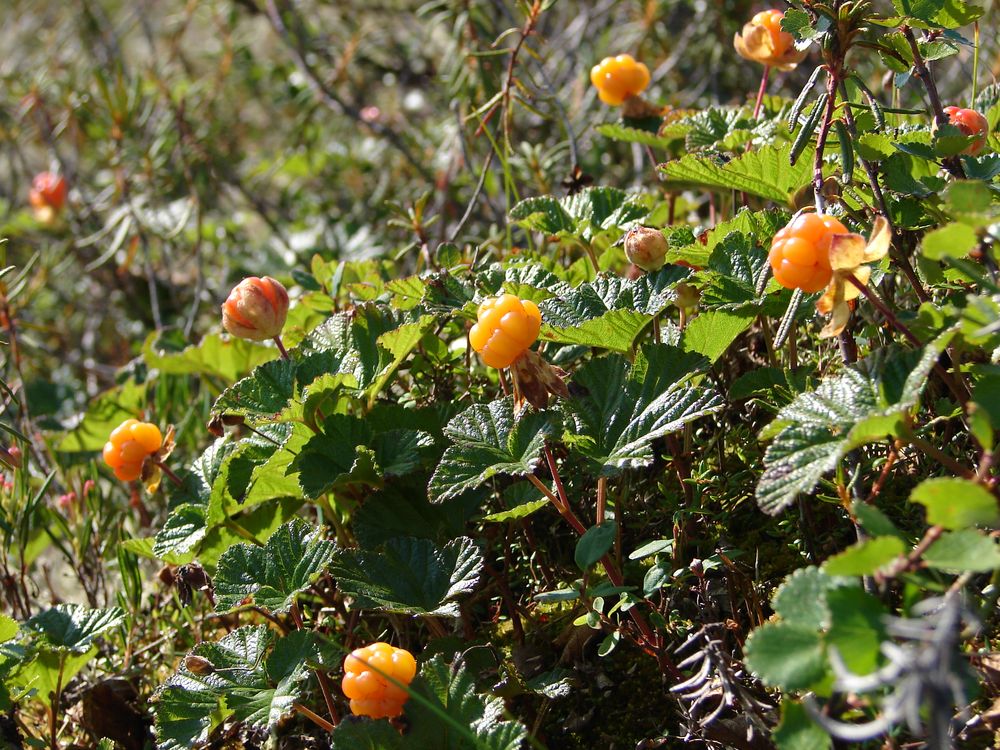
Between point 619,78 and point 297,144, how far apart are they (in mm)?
2060

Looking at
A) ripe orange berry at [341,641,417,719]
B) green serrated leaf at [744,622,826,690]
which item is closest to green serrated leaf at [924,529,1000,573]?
green serrated leaf at [744,622,826,690]

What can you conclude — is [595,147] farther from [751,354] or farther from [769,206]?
[751,354]

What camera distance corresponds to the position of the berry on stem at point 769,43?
162 centimetres

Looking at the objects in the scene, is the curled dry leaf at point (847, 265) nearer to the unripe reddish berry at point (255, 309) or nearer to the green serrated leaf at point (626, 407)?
the green serrated leaf at point (626, 407)

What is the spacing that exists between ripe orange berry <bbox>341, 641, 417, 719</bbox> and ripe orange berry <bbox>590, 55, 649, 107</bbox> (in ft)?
3.95

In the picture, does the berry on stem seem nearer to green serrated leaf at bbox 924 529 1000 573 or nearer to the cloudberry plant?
green serrated leaf at bbox 924 529 1000 573

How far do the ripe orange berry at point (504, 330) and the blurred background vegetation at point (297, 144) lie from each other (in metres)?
0.90

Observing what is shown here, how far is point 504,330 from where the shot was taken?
1.18 m

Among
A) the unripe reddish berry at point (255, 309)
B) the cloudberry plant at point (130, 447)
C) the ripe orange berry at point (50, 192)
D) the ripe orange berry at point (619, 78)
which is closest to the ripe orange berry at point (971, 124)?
the ripe orange berry at point (619, 78)

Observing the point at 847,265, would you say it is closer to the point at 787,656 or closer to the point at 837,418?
the point at 837,418

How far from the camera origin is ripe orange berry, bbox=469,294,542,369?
1.18 m

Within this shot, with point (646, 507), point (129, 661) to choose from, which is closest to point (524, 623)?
point (646, 507)

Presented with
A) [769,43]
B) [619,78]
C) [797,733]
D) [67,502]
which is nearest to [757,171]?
[769,43]

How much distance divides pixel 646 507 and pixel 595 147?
1769mm
